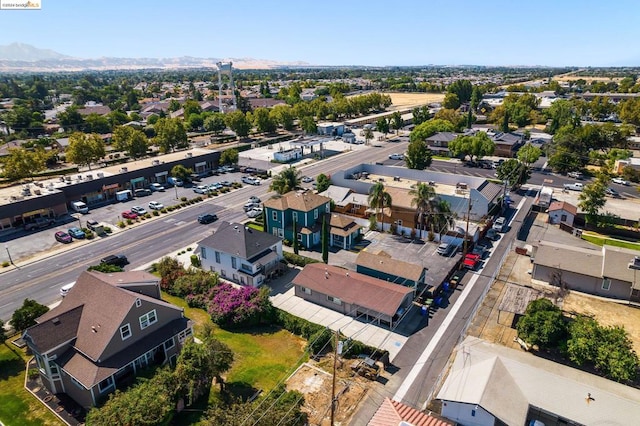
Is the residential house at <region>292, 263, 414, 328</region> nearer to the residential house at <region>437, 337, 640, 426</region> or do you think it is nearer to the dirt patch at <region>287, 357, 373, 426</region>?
the dirt patch at <region>287, 357, 373, 426</region>

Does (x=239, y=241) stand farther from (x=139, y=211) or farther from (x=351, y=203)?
(x=139, y=211)

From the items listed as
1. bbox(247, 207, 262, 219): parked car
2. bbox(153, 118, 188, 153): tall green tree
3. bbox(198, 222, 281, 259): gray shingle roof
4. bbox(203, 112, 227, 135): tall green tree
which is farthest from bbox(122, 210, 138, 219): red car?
bbox(203, 112, 227, 135): tall green tree

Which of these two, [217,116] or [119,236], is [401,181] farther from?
[217,116]

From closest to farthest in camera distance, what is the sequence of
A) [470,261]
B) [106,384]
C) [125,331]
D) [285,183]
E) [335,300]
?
[106,384]
[125,331]
[335,300]
[470,261]
[285,183]

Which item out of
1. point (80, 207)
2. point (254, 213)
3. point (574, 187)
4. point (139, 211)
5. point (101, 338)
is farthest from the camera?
point (574, 187)

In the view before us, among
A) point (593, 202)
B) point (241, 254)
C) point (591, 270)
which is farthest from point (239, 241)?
point (593, 202)

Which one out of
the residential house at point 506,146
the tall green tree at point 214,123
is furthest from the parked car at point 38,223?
the residential house at point 506,146

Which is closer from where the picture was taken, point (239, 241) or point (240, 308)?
point (240, 308)

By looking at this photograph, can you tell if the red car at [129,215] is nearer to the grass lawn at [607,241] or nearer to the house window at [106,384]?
the house window at [106,384]
